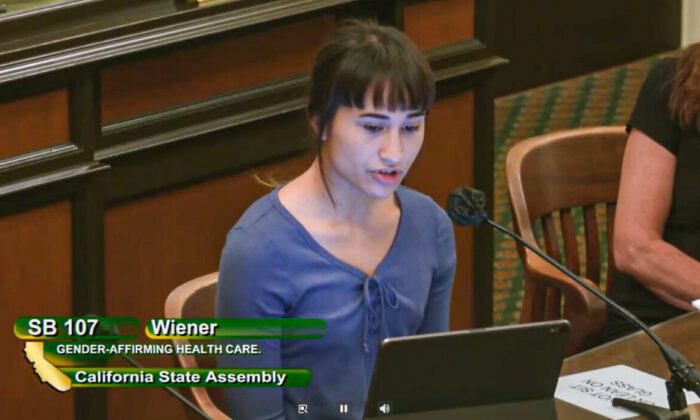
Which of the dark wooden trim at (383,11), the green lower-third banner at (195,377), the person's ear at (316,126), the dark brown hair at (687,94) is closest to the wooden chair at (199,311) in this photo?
the green lower-third banner at (195,377)

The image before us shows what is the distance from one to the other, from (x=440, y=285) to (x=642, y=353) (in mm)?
357

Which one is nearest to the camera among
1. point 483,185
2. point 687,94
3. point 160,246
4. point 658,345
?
point 658,345

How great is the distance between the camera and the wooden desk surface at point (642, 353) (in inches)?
88.6

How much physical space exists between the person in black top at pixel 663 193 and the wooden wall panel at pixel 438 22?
936 millimetres

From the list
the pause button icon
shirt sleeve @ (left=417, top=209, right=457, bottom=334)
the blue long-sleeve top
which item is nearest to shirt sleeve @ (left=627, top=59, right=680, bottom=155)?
shirt sleeve @ (left=417, top=209, right=457, bottom=334)

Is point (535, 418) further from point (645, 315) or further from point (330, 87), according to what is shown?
point (645, 315)

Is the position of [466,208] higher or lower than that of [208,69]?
higher

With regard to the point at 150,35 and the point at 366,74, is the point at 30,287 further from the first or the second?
the point at 366,74

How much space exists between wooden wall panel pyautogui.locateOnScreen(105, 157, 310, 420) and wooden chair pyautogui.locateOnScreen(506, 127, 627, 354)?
2.15 feet

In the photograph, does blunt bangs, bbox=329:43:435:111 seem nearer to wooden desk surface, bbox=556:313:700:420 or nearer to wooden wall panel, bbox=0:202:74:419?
wooden desk surface, bbox=556:313:700:420

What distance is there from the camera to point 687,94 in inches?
109

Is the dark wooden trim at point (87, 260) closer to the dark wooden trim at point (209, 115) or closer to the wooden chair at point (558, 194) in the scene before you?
the dark wooden trim at point (209, 115)

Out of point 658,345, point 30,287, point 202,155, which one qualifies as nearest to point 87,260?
point 30,287

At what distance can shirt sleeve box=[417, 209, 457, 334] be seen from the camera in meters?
2.28
